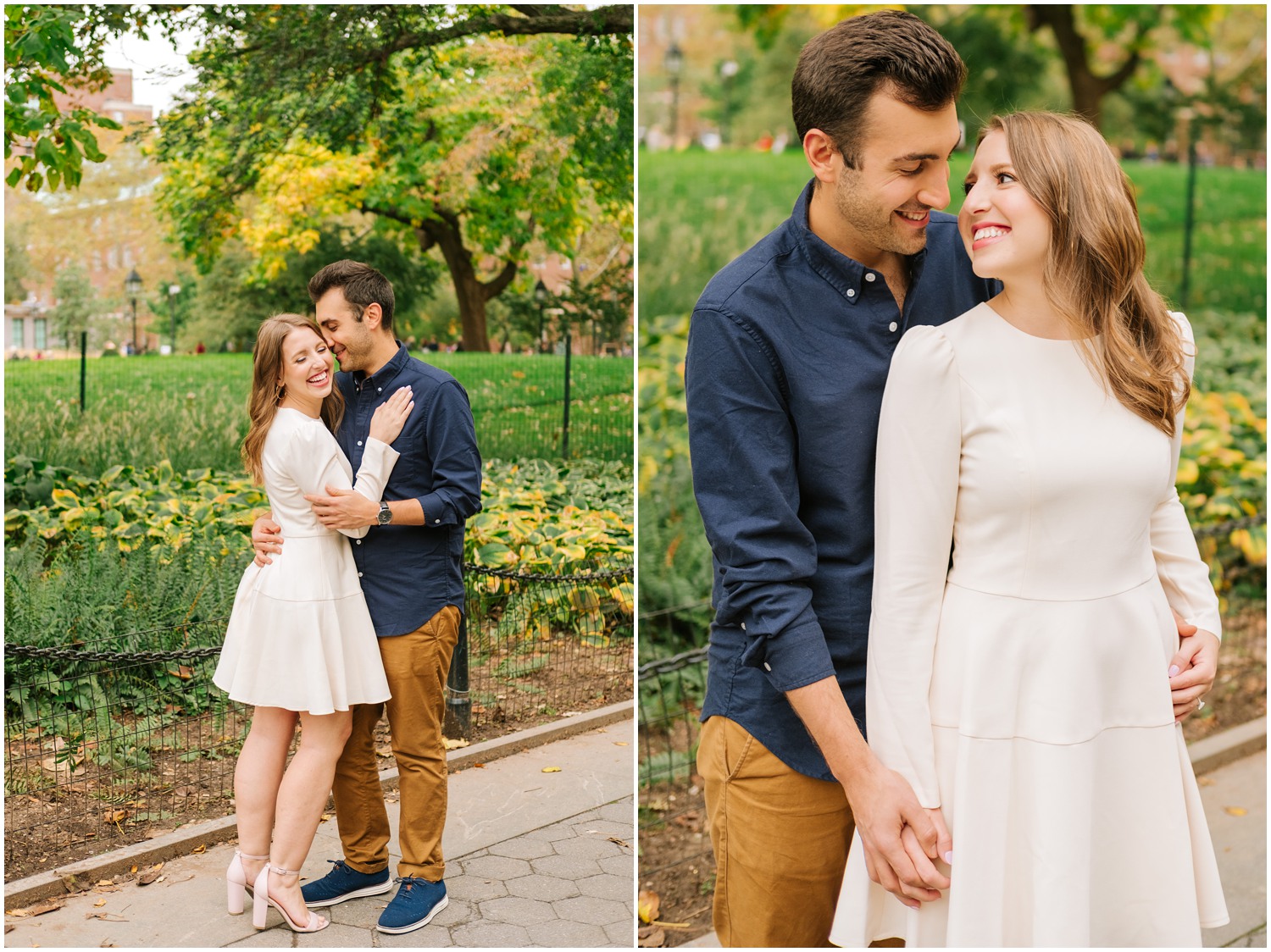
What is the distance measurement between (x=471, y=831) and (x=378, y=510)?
1.59m

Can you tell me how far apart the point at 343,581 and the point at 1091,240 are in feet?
7.82

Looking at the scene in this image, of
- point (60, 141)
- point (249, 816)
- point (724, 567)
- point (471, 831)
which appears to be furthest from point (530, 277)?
point (724, 567)

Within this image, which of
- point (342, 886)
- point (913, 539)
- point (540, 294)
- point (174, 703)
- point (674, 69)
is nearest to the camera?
point (913, 539)

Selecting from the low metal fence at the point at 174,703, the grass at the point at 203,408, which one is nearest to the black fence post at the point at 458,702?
the low metal fence at the point at 174,703

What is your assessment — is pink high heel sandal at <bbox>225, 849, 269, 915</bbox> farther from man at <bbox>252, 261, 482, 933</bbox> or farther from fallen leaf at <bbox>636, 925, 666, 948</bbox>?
fallen leaf at <bbox>636, 925, 666, 948</bbox>

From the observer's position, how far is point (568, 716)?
545 centimetres

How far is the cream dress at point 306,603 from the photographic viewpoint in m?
3.37

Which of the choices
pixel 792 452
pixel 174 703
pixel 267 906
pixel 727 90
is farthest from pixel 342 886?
pixel 727 90

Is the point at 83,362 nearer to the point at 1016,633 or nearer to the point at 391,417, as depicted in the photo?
the point at 391,417

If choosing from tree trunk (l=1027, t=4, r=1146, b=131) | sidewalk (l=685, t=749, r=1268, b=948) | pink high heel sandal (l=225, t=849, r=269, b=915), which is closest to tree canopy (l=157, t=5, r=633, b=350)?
pink high heel sandal (l=225, t=849, r=269, b=915)

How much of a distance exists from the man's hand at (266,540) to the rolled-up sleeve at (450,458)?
1.46ft

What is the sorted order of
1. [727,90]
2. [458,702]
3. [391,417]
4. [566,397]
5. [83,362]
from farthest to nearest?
[727,90] < [566,397] < [83,362] < [458,702] < [391,417]

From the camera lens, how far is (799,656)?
1.94 metres

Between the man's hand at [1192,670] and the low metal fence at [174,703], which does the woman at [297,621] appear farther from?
the man's hand at [1192,670]
